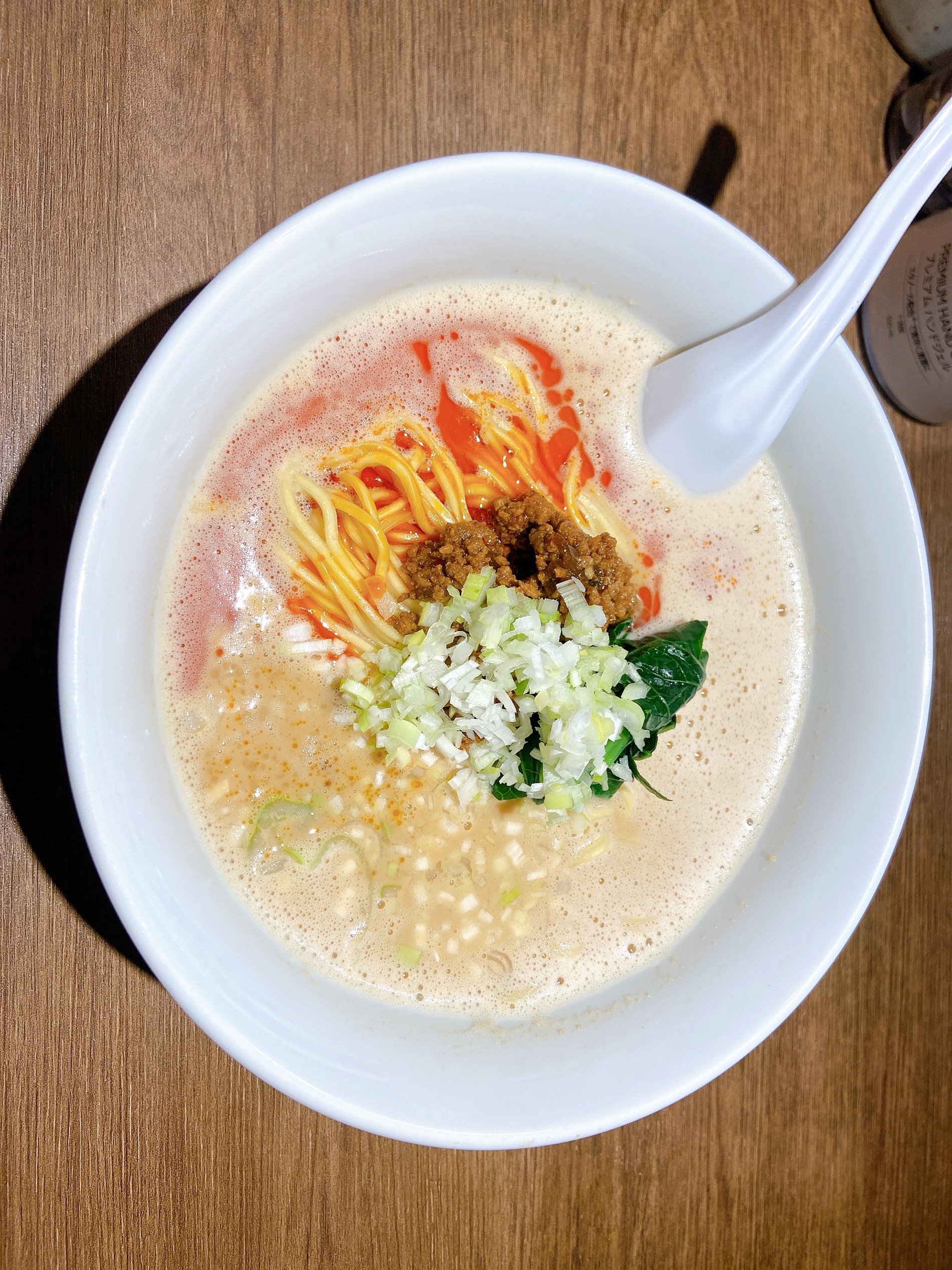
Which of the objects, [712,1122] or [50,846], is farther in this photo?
[712,1122]

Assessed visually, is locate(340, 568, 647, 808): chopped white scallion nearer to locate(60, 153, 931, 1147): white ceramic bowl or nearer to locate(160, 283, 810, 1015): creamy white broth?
locate(160, 283, 810, 1015): creamy white broth

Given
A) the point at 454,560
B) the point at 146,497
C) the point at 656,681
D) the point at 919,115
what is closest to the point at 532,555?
the point at 454,560

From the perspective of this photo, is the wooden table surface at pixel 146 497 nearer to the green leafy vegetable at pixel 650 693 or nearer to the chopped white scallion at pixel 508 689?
the green leafy vegetable at pixel 650 693

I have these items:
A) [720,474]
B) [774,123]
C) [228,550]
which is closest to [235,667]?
[228,550]

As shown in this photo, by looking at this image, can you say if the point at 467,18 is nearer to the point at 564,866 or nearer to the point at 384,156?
the point at 384,156

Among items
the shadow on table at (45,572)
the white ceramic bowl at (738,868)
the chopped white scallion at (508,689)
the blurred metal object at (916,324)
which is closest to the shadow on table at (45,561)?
the shadow on table at (45,572)

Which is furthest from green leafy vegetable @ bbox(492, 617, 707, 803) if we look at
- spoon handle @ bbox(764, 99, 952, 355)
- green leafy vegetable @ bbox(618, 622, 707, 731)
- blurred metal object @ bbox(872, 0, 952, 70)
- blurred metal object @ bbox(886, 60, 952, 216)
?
blurred metal object @ bbox(872, 0, 952, 70)
